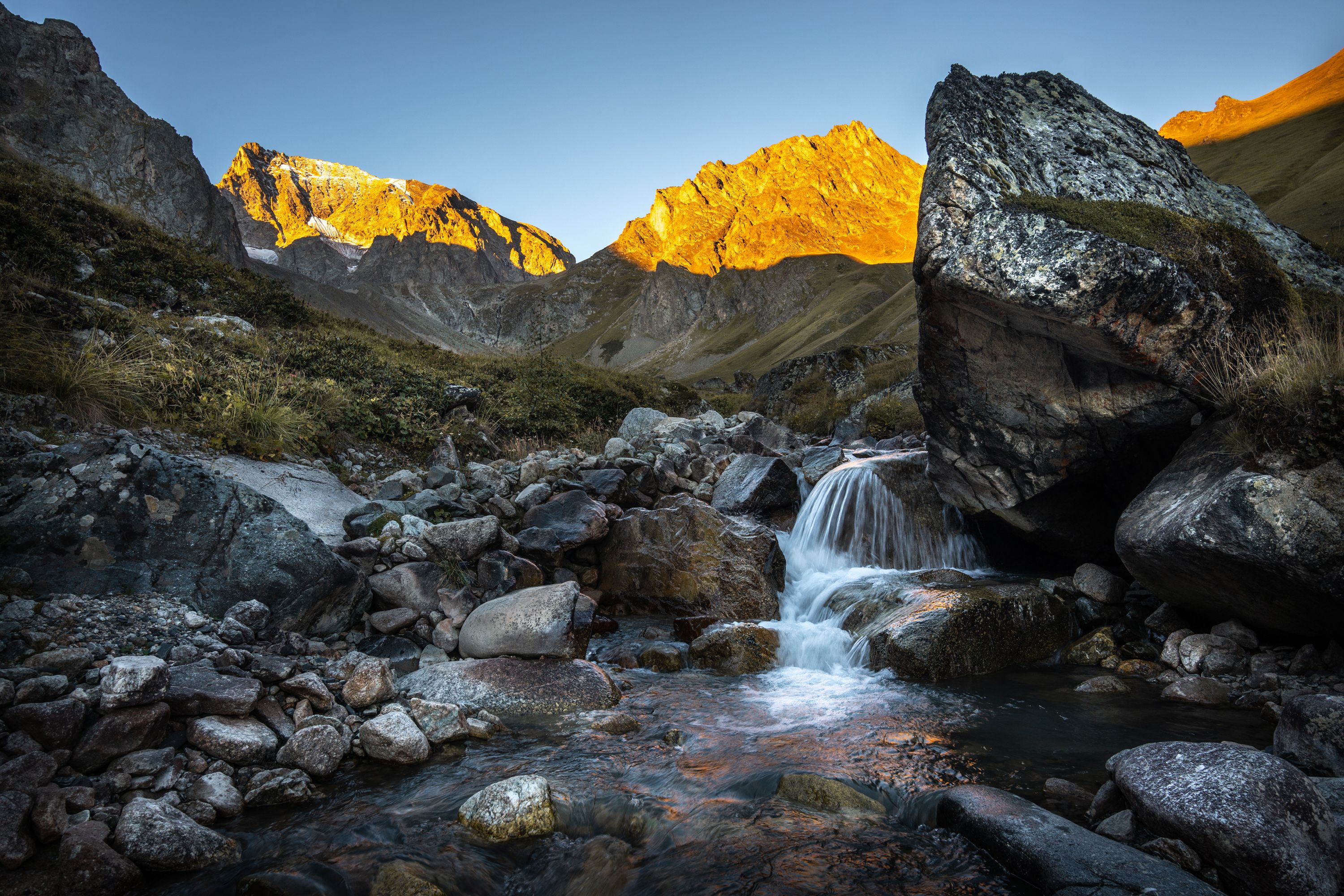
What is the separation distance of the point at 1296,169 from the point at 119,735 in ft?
273

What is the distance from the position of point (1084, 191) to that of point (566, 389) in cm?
1679

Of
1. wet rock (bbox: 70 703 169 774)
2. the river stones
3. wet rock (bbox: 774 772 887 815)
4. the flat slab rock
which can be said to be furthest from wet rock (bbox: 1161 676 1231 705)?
wet rock (bbox: 70 703 169 774)

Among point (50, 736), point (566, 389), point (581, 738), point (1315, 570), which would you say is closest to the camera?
point (50, 736)

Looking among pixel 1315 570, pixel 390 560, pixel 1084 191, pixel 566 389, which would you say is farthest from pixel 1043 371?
pixel 566 389

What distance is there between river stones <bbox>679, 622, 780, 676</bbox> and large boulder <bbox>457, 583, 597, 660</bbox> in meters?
1.65

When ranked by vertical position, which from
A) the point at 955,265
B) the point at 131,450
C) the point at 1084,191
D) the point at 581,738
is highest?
the point at 1084,191

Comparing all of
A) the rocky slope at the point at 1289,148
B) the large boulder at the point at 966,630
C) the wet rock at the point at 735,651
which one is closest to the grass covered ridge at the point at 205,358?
the wet rock at the point at 735,651

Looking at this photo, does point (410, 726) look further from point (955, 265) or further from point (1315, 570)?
point (1315, 570)

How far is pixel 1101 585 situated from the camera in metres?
8.39

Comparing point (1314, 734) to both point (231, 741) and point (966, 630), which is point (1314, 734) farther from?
point (231, 741)

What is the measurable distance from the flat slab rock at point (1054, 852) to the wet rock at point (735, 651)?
3.80m

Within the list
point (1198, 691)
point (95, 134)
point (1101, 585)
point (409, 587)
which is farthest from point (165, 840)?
point (95, 134)

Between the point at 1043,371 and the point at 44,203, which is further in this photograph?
the point at 44,203

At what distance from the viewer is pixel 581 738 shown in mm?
5941
